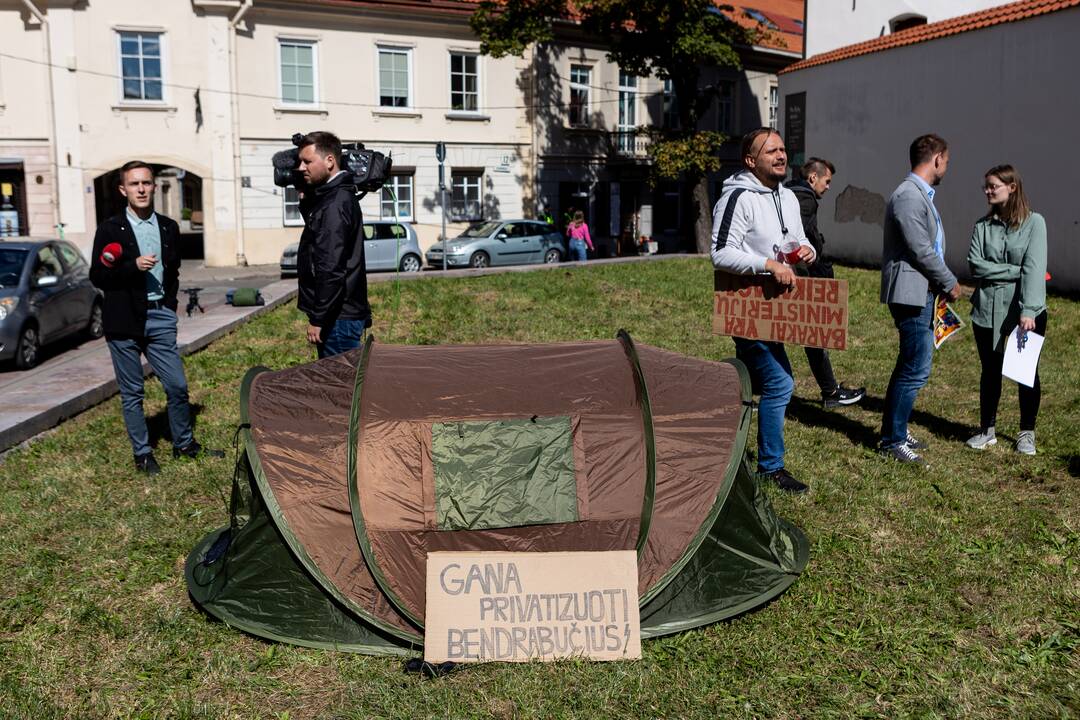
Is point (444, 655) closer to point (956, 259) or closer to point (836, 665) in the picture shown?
point (836, 665)

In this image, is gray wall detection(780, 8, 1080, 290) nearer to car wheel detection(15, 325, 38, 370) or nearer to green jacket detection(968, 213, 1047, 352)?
green jacket detection(968, 213, 1047, 352)

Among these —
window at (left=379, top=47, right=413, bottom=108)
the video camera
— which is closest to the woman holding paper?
the video camera

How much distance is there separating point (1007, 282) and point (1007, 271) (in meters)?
0.08

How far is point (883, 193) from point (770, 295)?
16.9 meters

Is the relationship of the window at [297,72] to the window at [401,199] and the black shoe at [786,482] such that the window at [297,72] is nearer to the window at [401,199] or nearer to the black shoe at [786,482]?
the window at [401,199]

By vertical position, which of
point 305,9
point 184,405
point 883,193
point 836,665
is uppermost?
point 305,9

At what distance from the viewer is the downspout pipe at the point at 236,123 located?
83.9 feet

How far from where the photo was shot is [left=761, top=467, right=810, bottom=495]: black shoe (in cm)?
555

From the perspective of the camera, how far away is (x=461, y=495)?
12.9ft

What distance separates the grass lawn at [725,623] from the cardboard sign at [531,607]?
3.6 inches

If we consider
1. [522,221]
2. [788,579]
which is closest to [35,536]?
[788,579]

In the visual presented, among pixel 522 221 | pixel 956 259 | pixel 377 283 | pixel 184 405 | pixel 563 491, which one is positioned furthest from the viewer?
pixel 522 221

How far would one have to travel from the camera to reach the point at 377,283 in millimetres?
15414

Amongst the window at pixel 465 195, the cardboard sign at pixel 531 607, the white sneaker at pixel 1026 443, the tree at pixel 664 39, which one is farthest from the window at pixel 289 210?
the cardboard sign at pixel 531 607
